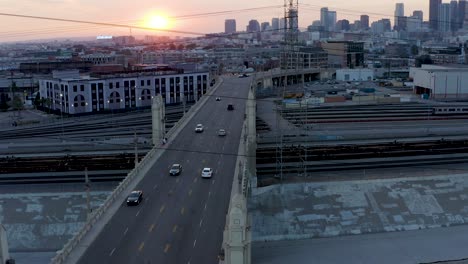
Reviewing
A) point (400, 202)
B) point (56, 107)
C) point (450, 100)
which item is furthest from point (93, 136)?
point (450, 100)

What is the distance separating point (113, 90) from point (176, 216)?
28470mm

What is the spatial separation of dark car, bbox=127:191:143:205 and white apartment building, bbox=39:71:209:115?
25425 mm

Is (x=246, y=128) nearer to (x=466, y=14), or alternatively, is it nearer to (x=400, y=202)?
(x=400, y=202)

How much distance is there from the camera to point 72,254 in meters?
9.31

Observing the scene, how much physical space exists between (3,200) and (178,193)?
24.6ft

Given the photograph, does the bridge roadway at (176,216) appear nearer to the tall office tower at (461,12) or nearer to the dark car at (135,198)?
the dark car at (135,198)

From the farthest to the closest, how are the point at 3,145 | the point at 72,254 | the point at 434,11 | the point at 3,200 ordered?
1. the point at 434,11
2. the point at 3,145
3. the point at 3,200
4. the point at 72,254

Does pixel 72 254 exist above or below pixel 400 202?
above

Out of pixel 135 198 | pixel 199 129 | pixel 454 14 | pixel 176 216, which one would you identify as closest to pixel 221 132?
pixel 199 129

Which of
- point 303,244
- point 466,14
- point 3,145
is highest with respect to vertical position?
point 466,14

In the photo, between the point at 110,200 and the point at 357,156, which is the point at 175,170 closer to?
the point at 110,200

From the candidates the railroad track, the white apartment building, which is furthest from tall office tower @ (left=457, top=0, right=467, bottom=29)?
the railroad track

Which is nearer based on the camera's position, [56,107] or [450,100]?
[56,107]

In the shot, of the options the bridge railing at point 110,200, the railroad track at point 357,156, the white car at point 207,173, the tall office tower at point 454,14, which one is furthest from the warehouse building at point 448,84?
the tall office tower at point 454,14
